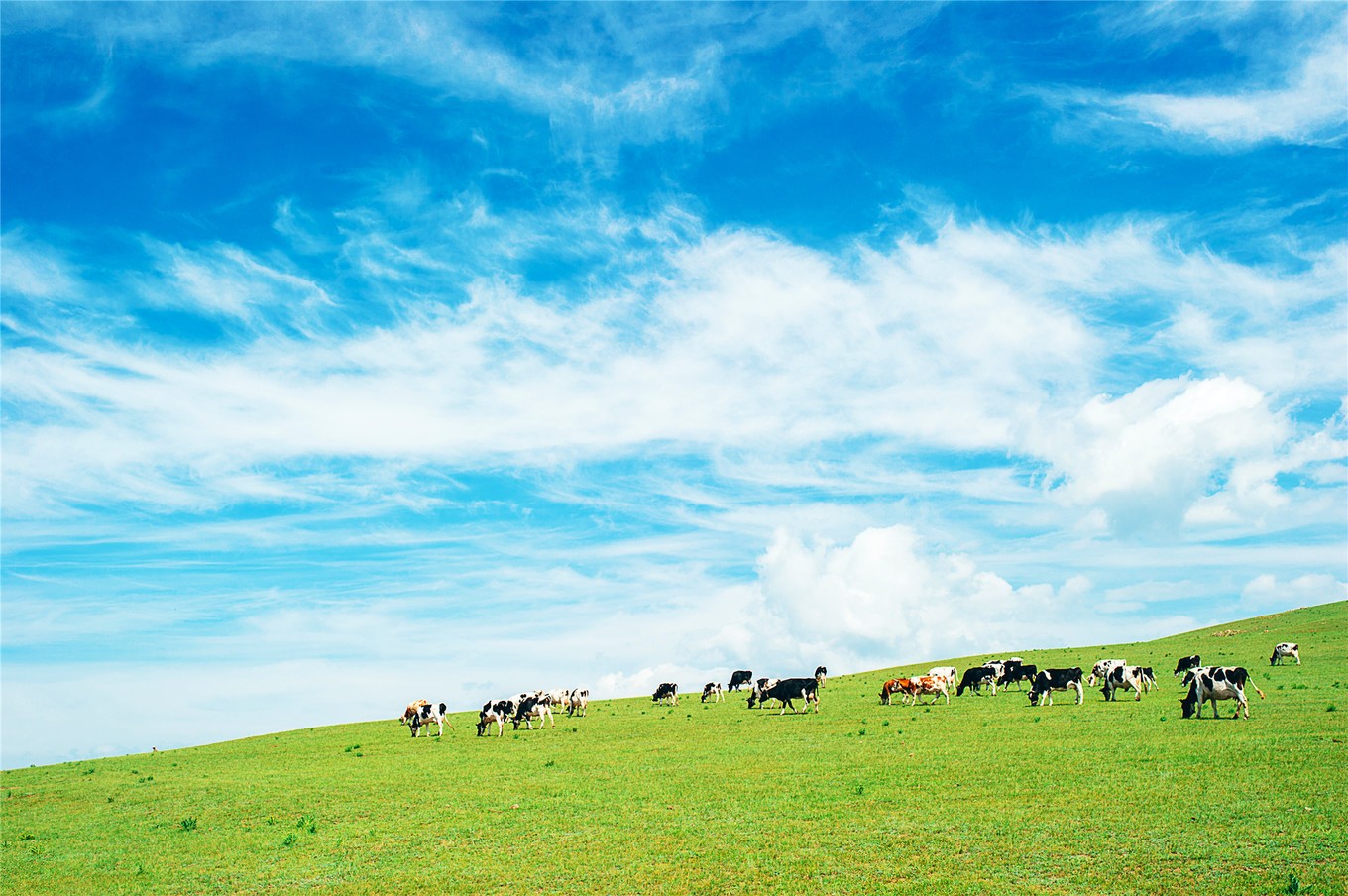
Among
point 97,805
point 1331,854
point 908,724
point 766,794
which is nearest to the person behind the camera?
point 1331,854

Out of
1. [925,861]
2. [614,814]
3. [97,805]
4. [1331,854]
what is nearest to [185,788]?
[97,805]

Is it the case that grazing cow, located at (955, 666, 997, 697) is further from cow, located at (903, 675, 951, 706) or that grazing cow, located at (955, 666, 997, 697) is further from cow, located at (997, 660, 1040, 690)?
cow, located at (903, 675, 951, 706)

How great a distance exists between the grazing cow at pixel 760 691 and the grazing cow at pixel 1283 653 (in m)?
33.2

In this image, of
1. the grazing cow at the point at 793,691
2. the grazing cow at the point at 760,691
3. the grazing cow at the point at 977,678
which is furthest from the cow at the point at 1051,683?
the grazing cow at the point at 760,691

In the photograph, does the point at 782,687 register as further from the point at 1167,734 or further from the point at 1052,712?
the point at 1167,734

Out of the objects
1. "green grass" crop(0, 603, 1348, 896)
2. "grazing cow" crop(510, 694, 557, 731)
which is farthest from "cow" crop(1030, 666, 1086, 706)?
"grazing cow" crop(510, 694, 557, 731)

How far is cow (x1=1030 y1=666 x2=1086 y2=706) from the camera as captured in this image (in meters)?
44.3

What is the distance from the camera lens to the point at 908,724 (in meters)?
38.6

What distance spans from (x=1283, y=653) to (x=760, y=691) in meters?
35.7

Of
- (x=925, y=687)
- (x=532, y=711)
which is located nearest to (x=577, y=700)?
(x=532, y=711)

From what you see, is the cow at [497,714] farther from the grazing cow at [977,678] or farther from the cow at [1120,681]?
the cow at [1120,681]

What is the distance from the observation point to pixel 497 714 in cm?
4878

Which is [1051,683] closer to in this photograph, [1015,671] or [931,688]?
→ [931,688]

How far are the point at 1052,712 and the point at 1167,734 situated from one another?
29.2ft
